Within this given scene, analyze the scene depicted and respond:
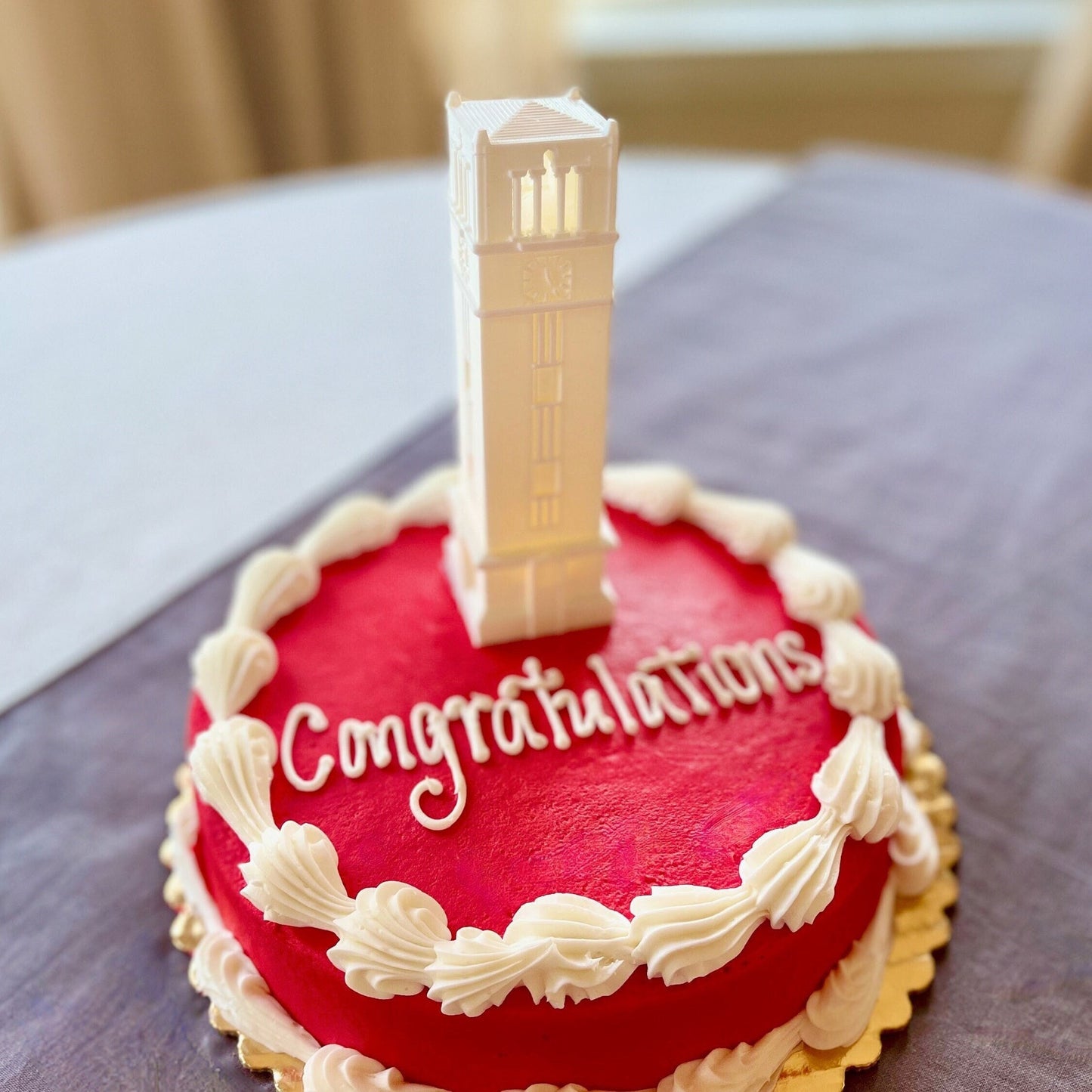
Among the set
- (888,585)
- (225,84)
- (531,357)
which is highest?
(531,357)

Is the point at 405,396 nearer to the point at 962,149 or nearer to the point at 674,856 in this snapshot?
the point at 674,856

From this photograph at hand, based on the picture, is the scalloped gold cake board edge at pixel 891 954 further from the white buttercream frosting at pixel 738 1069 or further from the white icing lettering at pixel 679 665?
the white icing lettering at pixel 679 665

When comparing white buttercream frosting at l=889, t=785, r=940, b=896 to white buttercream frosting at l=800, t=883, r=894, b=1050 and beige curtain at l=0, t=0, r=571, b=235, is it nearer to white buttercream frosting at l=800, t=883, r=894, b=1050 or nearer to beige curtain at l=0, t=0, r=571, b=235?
white buttercream frosting at l=800, t=883, r=894, b=1050

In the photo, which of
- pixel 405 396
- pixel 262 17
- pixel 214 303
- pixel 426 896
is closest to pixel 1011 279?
pixel 405 396

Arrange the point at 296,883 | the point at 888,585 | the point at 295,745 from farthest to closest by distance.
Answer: the point at 888,585 < the point at 295,745 < the point at 296,883

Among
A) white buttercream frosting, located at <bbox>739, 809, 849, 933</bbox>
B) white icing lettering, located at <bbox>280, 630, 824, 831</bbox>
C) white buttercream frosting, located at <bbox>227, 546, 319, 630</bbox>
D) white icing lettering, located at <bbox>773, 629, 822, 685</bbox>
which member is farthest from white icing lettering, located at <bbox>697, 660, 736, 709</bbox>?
white buttercream frosting, located at <bbox>227, 546, 319, 630</bbox>

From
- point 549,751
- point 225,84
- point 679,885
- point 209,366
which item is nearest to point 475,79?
point 225,84

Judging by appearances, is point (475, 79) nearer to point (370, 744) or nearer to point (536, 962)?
point (370, 744)
